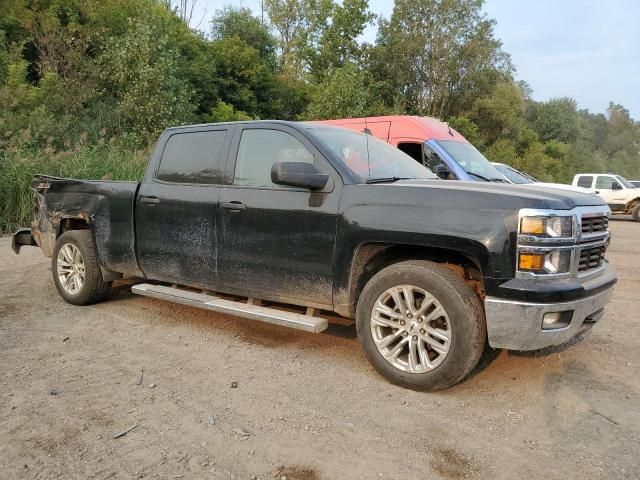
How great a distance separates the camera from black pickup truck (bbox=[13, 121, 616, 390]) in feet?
11.2

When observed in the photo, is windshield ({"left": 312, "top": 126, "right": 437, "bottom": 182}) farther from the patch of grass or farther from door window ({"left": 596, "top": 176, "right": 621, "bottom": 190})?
door window ({"left": 596, "top": 176, "right": 621, "bottom": 190})

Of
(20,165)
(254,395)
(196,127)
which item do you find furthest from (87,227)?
(20,165)

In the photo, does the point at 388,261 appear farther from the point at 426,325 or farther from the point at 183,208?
the point at 183,208

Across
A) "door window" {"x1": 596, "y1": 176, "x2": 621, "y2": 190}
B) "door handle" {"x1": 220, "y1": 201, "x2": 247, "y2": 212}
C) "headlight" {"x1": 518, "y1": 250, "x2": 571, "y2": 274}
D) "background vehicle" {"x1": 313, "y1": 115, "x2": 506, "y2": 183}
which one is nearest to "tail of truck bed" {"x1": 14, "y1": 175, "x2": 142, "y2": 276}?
"door handle" {"x1": 220, "y1": 201, "x2": 247, "y2": 212}

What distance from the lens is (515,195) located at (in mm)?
3449

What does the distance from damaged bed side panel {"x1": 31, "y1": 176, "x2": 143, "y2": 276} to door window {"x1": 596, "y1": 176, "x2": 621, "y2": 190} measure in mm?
20619

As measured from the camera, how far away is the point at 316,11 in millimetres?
43000

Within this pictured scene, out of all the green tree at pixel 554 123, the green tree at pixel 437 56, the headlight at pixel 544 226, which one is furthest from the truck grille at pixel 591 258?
the green tree at pixel 554 123

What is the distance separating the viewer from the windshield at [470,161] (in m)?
10.1

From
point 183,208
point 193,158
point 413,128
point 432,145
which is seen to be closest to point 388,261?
point 183,208

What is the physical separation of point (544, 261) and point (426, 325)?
0.84m

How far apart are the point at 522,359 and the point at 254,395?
214 centimetres

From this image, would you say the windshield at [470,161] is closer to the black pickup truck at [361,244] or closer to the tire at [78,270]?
the black pickup truck at [361,244]

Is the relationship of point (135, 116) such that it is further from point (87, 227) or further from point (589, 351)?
point (589, 351)
